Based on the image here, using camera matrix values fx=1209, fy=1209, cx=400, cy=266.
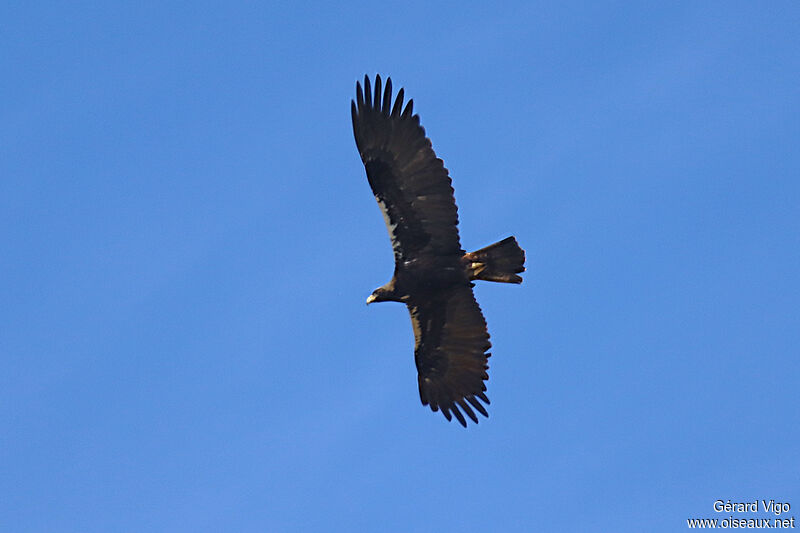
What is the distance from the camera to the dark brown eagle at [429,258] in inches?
785

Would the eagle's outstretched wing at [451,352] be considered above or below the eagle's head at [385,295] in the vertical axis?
below

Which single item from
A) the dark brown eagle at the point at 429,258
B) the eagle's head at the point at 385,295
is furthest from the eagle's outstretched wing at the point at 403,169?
the eagle's head at the point at 385,295

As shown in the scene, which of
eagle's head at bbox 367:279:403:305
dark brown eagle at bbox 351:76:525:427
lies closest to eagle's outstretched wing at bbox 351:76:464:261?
dark brown eagle at bbox 351:76:525:427

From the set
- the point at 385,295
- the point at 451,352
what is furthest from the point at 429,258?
the point at 451,352

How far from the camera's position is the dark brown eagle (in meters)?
19.9

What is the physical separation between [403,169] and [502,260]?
2.30 metres

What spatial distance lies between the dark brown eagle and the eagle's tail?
17 millimetres

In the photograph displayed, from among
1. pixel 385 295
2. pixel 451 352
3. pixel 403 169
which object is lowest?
pixel 451 352

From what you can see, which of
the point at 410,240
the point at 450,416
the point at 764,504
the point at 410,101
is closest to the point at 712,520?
the point at 764,504

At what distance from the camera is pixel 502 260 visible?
805 inches

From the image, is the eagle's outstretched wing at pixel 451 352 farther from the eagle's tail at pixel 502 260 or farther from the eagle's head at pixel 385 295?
the eagle's tail at pixel 502 260

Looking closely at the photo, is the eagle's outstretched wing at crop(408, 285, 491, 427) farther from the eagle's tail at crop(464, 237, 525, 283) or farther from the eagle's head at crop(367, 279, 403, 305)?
the eagle's tail at crop(464, 237, 525, 283)

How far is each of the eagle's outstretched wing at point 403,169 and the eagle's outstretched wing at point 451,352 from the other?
1490 mm

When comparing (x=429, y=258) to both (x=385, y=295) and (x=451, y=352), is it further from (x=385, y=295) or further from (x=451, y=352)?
(x=451, y=352)
